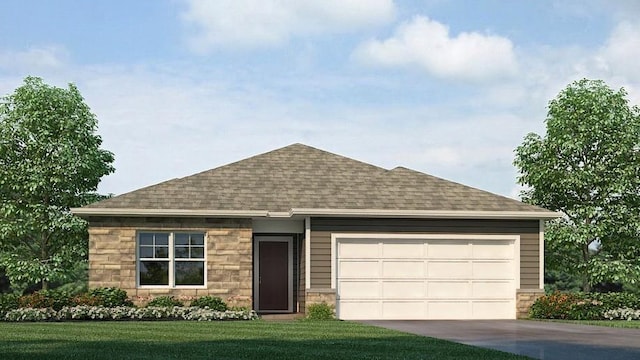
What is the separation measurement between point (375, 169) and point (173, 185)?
6153 millimetres

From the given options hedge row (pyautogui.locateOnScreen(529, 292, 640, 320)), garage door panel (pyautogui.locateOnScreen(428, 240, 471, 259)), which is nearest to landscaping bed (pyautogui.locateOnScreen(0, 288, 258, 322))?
garage door panel (pyautogui.locateOnScreen(428, 240, 471, 259))

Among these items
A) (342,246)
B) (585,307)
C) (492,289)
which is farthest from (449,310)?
(585,307)

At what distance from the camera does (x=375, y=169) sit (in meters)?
28.9

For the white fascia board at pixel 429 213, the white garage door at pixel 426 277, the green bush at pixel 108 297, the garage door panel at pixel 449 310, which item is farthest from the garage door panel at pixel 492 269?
the green bush at pixel 108 297

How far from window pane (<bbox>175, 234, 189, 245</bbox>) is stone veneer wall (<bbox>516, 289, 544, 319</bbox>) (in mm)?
8917

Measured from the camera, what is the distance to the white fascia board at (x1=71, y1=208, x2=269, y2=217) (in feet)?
80.7

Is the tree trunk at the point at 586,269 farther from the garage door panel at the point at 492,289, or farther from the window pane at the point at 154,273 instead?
the window pane at the point at 154,273

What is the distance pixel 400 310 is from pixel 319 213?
3.41m

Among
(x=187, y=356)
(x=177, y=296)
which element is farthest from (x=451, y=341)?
(x=177, y=296)

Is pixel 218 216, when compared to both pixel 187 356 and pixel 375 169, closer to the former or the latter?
pixel 375 169

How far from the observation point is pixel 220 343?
16109mm

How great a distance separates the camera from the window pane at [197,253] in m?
25.4

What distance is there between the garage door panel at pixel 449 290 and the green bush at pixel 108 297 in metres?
7.92

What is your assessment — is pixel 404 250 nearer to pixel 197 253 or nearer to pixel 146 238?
pixel 197 253
